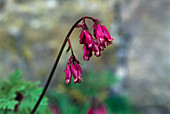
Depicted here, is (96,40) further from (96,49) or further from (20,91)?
(20,91)

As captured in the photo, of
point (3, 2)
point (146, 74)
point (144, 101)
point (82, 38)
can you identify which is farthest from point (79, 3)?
point (82, 38)

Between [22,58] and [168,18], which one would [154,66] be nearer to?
[168,18]

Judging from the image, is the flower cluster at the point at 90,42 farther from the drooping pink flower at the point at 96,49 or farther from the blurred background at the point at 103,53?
the blurred background at the point at 103,53

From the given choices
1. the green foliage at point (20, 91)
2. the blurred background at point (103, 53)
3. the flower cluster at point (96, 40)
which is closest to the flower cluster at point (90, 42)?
the flower cluster at point (96, 40)

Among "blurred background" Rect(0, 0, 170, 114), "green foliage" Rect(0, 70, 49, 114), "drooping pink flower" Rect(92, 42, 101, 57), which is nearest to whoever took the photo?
"drooping pink flower" Rect(92, 42, 101, 57)

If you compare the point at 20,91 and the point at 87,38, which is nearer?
the point at 87,38

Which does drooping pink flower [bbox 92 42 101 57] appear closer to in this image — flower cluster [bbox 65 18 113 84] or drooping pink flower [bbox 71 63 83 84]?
flower cluster [bbox 65 18 113 84]

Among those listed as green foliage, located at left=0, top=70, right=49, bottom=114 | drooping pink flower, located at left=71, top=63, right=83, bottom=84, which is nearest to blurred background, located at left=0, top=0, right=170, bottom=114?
green foliage, located at left=0, top=70, right=49, bottom=114

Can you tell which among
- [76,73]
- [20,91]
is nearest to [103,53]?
[20,91]
